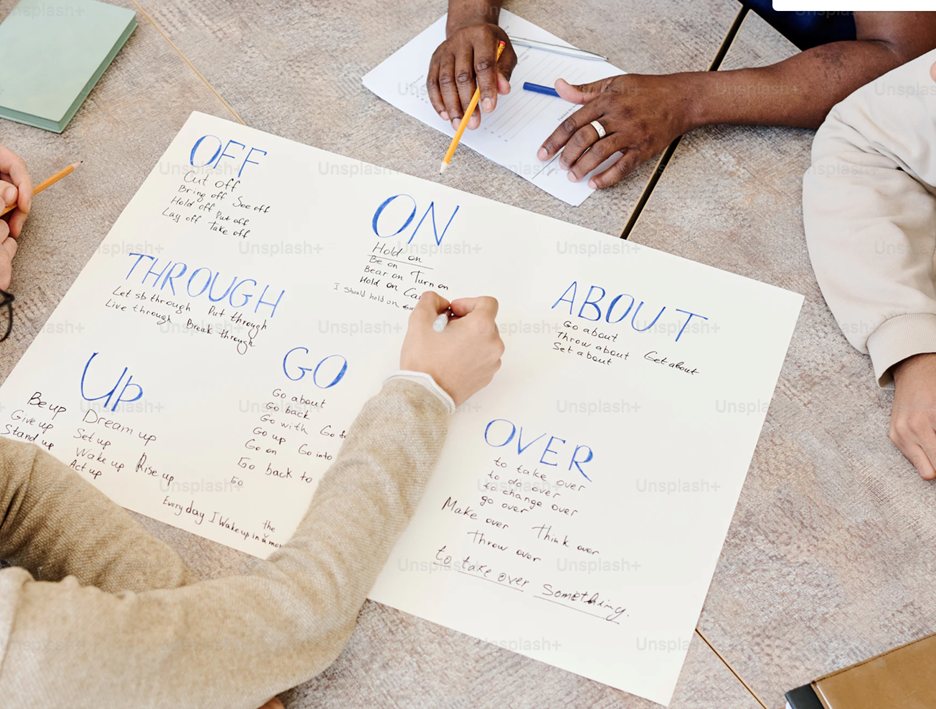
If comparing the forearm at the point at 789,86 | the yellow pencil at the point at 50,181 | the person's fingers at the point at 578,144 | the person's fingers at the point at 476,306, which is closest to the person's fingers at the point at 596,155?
the person's fingers at the point at 578,144

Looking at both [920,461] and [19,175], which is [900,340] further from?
[19,175]

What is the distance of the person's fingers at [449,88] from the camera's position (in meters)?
0.88

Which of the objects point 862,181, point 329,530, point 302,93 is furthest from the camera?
point 302,93

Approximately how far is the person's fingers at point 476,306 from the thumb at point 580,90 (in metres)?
0.32

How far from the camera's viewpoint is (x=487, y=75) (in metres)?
0.88

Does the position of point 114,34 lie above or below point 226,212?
above

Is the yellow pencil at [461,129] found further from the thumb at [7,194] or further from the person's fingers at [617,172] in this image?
the thumb at [7,194]

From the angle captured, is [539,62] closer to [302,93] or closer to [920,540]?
[302,93]

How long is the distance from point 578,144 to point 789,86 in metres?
0.28

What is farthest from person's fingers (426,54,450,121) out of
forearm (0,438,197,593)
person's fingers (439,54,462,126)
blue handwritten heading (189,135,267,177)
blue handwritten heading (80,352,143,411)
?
forearm (0,438,197,593)

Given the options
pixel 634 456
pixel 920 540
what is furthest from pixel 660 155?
pixel 920 540

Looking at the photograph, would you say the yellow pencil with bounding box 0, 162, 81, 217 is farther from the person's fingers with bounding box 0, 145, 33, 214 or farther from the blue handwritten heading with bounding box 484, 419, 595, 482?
the blue handwritten heading with bounding box 484, 419, 595, 482

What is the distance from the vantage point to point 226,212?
845 millimetres

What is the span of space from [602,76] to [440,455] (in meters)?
0.55
